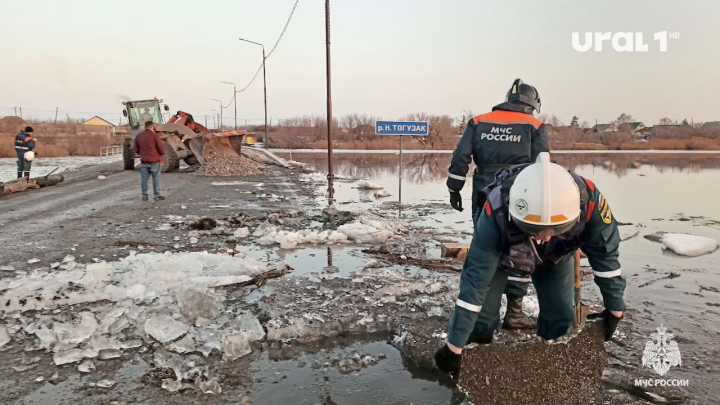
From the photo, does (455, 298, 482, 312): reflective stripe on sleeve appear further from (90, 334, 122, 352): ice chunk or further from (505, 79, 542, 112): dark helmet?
(90, 334, 122, 352): ice chunk

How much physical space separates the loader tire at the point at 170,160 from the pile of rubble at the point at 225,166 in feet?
4.56

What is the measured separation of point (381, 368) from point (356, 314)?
0.86 metres

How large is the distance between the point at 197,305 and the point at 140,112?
18171mm

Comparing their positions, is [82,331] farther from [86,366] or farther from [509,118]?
[509,118]

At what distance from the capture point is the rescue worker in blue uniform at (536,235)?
6.97 feet

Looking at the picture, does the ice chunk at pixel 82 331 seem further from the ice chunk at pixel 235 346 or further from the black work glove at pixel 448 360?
the black work glove at pixel 448 360

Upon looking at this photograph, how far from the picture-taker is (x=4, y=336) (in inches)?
138

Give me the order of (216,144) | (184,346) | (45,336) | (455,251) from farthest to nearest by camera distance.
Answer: (216,144), (455,251), (45,336), (184,346)

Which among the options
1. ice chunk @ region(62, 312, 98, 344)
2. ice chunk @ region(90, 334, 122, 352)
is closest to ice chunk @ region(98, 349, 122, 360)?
ice chunk @ region(90, 334, 122, 352)

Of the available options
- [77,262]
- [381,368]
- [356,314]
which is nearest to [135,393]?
[381,368]

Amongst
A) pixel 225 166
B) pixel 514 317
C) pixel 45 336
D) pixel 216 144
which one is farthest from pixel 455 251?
pixel 216 144

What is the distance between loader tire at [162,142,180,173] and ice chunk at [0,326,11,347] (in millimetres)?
15769

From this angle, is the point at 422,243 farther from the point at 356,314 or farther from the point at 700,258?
the point at 700,258

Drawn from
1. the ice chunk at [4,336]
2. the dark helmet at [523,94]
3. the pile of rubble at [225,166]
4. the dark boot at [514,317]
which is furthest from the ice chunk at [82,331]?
the pile of rubble at [225,166]
